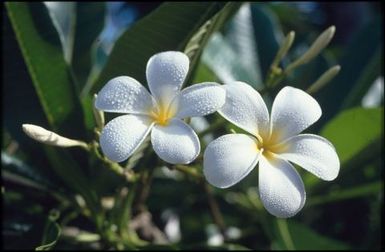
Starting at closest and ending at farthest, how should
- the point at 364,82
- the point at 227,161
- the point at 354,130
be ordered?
the point at 227,161, the point at 354,130, the point at 364,82

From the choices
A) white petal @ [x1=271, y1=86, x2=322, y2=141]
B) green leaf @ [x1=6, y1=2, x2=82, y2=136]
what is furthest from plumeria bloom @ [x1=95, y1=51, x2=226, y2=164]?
green leaf @ [x1=6, y1=2, x2=82, y2=136]

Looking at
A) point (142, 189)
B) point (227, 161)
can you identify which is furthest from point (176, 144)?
point (142, 189)

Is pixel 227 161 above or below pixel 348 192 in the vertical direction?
above

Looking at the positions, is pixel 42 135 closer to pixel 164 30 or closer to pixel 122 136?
pixel 122 136

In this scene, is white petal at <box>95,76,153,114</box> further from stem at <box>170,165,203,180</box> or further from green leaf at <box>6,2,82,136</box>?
green leaf at <box>6,2,82,136</box>

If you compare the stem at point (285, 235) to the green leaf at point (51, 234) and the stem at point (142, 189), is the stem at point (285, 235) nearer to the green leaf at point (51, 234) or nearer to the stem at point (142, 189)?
the stem at point (142, 189)
